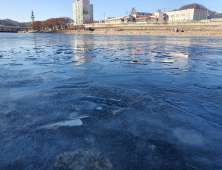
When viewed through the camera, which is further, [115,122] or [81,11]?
[81,11]

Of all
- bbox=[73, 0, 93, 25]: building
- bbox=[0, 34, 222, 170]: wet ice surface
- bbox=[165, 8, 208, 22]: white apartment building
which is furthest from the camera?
bbox=[73, 0, 93, 25]: building

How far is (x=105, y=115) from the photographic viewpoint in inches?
77.2

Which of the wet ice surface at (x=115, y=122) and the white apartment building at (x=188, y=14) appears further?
the white apartment building at (x=188, y=14)

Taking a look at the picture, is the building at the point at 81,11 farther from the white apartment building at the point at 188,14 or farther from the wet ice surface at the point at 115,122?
the wet ice surface at the point at 115,122

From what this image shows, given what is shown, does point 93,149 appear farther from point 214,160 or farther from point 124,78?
point 124,78

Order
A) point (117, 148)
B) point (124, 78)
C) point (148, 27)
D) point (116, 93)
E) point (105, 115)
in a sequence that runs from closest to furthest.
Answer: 1. point (117, 148)
2. point (105, 115)
3. point (116, 93)
4. point (124, 78)
5. point (148, 27)

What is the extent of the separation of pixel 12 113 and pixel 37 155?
3.09 ft

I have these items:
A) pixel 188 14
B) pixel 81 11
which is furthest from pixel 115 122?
pixel 81 11

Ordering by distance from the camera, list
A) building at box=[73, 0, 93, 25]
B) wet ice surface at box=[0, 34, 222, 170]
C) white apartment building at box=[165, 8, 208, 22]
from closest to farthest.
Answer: wet ice surface at box=[0, 34, 222, 170] < white apartment building at box=[165, 8, 208, 22] < building at box=[73, 0, 93, 25]

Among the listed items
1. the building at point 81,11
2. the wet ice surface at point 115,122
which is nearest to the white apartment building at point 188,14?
the building at point 81,11

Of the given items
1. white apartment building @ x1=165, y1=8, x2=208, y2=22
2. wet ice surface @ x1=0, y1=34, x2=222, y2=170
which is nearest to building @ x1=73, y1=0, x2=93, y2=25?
white apartment building @ x1=165, y1=8, x2=208, y2=22

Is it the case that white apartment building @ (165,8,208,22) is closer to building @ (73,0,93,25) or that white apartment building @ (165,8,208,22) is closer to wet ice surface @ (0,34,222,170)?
building @ (73,0,93,25)

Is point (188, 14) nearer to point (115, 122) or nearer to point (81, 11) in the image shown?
point (115, 122)

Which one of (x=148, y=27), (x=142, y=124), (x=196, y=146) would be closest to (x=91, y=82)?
(x=142, y=124)
